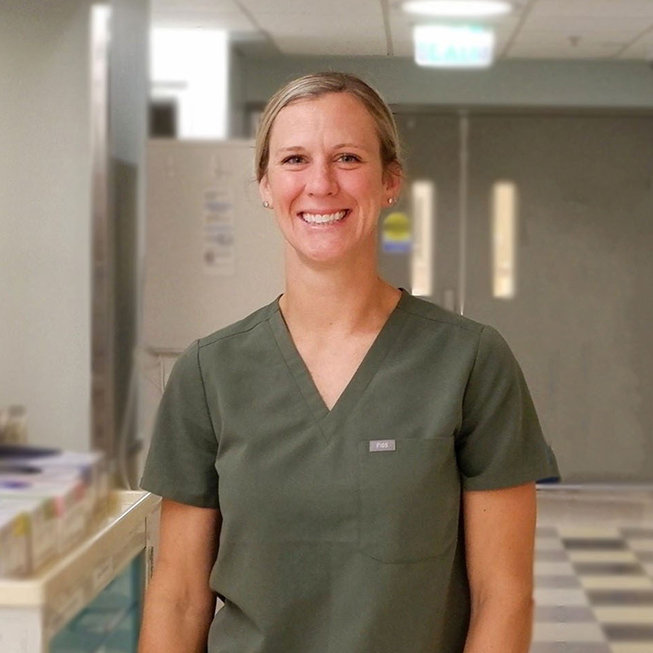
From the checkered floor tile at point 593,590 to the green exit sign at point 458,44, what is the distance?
1.49 metres

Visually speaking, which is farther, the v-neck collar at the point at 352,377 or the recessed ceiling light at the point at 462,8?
the recessed ceiling light at the point at 462,8

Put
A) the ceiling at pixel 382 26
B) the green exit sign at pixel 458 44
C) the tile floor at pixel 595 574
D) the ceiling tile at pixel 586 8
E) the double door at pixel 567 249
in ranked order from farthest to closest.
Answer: the tile floor at pixel 595 574
the double door at pixel 567 249
the ceiling tile at pixel 586 8
the green exit sign at pixel 458 44
the ceiling at pixel 382 26

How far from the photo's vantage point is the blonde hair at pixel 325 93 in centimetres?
112

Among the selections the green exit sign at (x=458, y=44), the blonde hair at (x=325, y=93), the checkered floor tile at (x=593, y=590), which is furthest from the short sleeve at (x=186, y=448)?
the checkered floor tile at (x=593, y=590)

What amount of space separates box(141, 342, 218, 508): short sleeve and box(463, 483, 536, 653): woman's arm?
26 centimetres

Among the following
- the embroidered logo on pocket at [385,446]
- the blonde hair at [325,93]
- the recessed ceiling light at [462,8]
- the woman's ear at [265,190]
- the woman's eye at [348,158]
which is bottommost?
the embroidered logo on pocket at [385,446]

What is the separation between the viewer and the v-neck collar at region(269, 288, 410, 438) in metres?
1.15

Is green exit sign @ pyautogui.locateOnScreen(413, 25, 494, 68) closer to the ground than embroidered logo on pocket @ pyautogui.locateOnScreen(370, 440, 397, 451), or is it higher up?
higher up

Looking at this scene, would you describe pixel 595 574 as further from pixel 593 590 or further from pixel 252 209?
pixel 252 209

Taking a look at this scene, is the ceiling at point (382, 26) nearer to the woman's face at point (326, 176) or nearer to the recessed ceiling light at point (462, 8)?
the recessed ceiling light at point (462, 8)

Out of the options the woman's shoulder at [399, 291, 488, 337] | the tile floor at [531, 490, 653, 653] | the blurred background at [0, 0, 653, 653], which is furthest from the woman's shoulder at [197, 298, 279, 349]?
the tile floor at [531, 490, 653, 653]

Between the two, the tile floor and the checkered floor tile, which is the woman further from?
the checkered floor tile

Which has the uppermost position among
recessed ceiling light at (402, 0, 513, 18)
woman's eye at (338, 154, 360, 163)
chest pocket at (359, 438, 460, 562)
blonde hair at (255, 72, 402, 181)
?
recessed ceiling light at (402, 0, 513, 18)

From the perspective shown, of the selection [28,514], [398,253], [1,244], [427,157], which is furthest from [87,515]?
[427,157]
